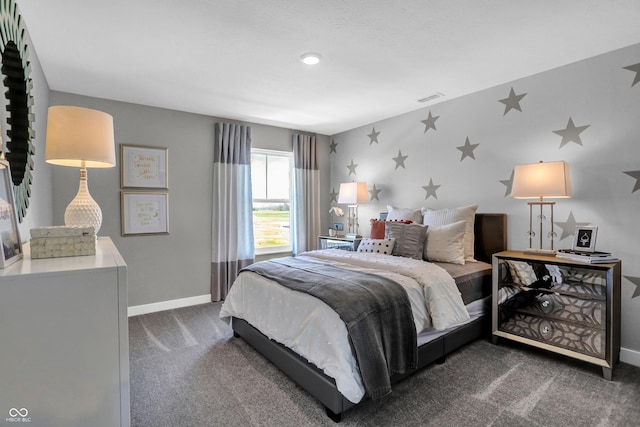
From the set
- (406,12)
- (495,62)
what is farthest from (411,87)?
(406,12)

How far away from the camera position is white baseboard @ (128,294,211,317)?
3.61m

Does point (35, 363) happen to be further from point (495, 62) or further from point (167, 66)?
point (495, 62)

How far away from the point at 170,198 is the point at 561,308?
397 cm

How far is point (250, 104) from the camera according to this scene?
3656mm

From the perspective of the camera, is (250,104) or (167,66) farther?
(250,104)

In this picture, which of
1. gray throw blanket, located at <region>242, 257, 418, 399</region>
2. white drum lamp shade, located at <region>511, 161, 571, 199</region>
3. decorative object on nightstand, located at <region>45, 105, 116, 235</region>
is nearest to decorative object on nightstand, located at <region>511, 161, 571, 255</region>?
white drum lamp shade, located at <region>511, 161, 571, 199</region>

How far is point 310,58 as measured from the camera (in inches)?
99.9

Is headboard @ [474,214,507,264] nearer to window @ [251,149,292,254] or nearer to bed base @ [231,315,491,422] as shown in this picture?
bed base @ [231,315,491,422]

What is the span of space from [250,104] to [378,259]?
7.35 ft

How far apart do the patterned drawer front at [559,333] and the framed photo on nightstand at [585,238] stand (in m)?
0.58

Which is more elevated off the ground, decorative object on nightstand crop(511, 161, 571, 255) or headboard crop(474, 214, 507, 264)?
decorative object on nightstand crop(511, 161, 571, 255)

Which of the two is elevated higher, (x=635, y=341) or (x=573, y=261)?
(x=573, y=261)

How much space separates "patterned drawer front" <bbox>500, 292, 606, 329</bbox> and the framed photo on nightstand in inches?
15.3

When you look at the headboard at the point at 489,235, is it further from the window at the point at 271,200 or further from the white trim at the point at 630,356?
the window at the point at 271,200
